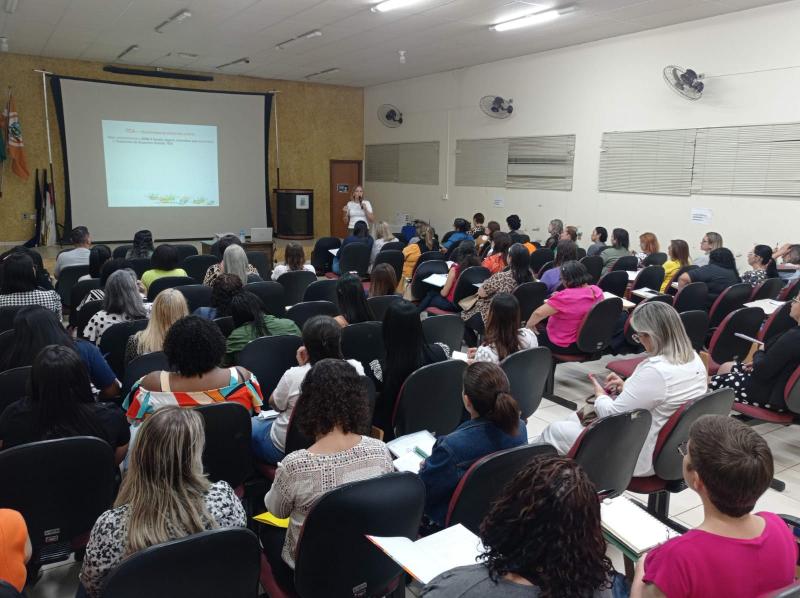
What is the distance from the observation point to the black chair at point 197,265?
6383mm

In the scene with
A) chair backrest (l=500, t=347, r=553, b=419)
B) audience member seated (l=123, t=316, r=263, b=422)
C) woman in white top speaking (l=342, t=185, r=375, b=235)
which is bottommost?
chair backrest (l=500, t=347, r=553, b=419)

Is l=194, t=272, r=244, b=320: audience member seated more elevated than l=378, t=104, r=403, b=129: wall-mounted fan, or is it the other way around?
l=378, t=104, r=403, b=129: wall-mounted fan

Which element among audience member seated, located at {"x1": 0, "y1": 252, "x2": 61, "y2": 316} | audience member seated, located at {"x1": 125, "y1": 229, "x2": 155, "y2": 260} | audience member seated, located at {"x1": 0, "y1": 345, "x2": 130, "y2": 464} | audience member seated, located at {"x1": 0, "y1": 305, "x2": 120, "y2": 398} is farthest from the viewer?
audience member seated, located at {"x1": 125, "y1": 229, "x2": 155, "y2": 260}

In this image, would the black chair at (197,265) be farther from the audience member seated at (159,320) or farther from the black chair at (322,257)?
the audience member seated at (159,320)

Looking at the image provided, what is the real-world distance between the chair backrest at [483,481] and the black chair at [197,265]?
5.12 metres

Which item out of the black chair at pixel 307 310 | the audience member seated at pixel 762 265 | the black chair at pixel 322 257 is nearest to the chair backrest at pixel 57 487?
the black chair at pixel 307 310

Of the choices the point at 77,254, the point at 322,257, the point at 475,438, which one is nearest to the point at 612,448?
the point at 475,438

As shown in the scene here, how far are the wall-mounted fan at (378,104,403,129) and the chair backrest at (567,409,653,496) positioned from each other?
11406 millimetres

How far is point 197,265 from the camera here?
21.1ft

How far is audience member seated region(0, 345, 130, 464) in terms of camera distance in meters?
2.15

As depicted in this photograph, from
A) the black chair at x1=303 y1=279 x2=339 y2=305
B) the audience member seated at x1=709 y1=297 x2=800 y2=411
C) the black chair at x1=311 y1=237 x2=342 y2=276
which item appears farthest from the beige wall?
the audience member seated at x1=709 y1=297 x2=800 y2=411

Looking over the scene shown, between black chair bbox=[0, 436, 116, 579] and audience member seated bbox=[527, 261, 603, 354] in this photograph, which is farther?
audience member seated bbox=[527, 261, 603, 354]

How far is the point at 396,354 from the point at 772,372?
2242 millimetres

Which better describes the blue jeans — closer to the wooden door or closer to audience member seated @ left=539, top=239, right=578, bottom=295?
audience member seated @ left=539, top=239, right=578, bottom=295
